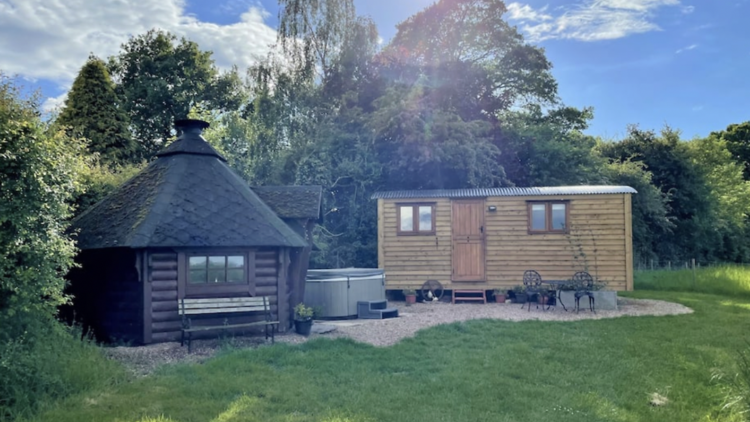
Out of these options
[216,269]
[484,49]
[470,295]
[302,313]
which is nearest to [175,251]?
[216,269]

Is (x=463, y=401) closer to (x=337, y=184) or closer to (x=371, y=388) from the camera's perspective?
(x=371, y=388)

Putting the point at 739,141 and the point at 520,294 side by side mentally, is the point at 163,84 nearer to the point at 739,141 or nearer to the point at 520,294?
the point at 520,294

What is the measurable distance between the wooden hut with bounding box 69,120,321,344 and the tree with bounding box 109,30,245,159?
60.2 feet

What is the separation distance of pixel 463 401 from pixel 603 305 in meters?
8.50

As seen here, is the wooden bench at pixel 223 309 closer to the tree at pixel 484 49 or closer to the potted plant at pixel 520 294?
the potted plant at pixel 520 294

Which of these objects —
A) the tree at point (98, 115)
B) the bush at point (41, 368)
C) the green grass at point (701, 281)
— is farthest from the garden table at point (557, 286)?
the tree at point (98, 115)

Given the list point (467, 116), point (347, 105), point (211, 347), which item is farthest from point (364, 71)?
point (211, 347)

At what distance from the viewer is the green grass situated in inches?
644

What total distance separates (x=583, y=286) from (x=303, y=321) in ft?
24.1

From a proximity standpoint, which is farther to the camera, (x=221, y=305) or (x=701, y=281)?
(x=701, y=281)

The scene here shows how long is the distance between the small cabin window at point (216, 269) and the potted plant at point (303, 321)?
1.24 metres

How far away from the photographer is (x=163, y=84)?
2848cm

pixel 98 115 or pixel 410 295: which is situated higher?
pixel 98 115

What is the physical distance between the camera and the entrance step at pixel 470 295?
14491mm
